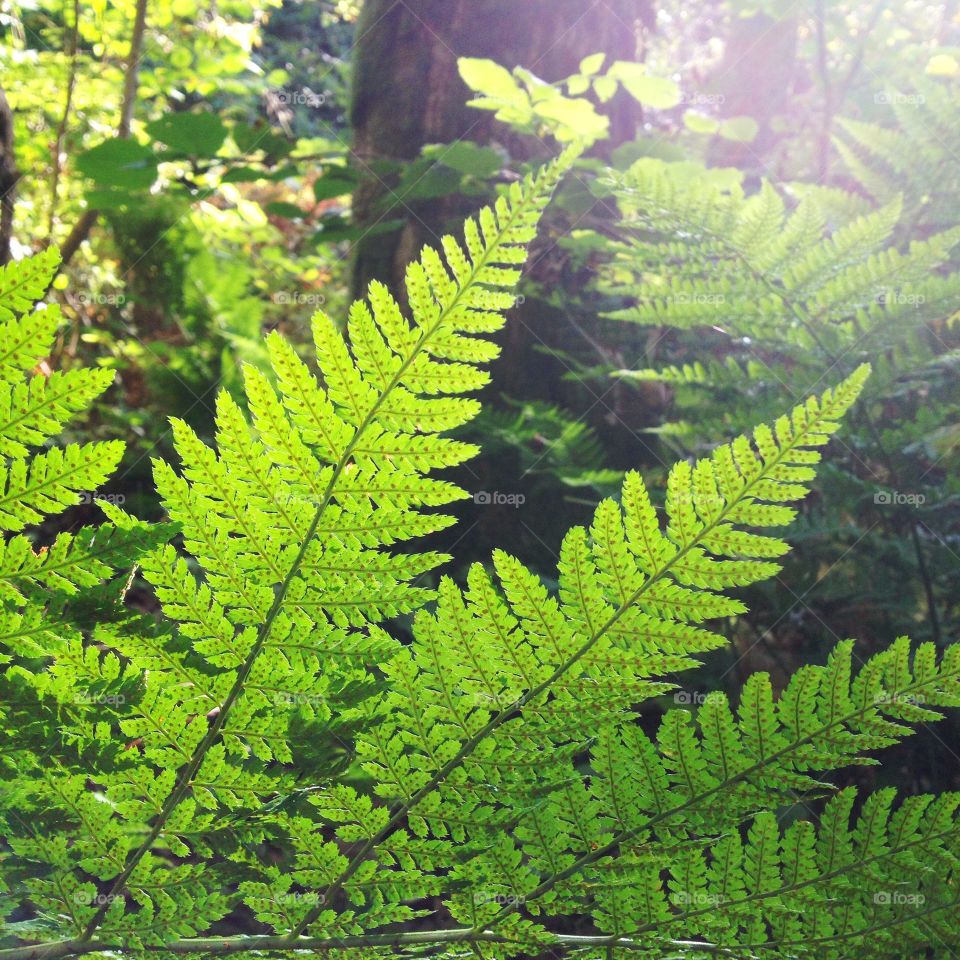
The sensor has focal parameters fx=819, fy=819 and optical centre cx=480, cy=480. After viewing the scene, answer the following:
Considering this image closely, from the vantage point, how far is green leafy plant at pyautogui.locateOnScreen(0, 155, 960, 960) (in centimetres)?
44

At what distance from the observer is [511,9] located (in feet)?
9.16

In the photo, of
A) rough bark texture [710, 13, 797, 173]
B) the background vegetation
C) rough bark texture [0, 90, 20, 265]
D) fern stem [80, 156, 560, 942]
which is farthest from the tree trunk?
fern stem [80, 156, 560, 942]

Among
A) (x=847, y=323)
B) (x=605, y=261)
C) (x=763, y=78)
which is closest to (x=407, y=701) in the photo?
(x=847, y=323)

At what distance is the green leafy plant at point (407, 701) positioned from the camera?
439mm

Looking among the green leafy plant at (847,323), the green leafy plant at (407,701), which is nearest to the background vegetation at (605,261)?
the green leafy plant at (847,323)

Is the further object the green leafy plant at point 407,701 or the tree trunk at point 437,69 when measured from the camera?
the tree trunk at point 437,69

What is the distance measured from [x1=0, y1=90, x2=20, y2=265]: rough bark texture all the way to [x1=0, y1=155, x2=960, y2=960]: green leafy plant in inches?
43.3

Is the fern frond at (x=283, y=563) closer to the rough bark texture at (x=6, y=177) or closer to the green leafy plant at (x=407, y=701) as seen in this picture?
the green leafy plant at (x=407, y=701)

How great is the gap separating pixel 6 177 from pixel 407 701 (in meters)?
1.28

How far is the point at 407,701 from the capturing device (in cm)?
48

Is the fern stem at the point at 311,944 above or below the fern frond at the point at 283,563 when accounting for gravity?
below

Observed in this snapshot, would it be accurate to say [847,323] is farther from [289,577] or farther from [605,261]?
[289,577]

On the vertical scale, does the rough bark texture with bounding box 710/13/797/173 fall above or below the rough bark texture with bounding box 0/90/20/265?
above

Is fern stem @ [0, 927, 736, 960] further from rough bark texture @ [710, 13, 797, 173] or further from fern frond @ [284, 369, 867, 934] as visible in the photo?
rough bark texture @ [710, 13, 797, 173]
